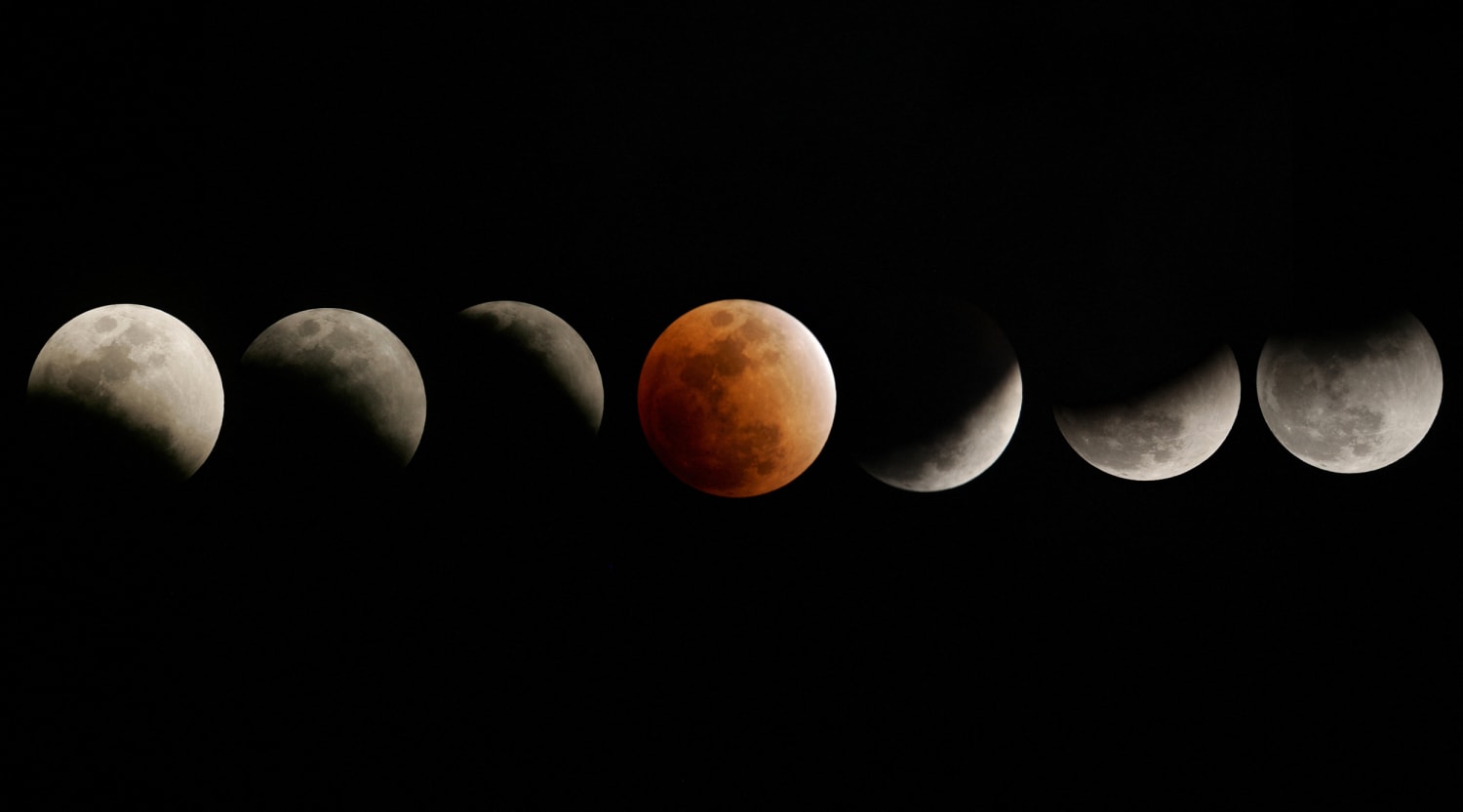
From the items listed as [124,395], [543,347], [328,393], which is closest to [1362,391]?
[543,347]

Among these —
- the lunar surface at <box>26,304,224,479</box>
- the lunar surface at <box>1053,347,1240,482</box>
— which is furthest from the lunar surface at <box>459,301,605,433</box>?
the lunar surface at <box>1053,347,1240,482</box>

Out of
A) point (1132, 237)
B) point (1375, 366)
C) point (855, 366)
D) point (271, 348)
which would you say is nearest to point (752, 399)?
point (855, 366)

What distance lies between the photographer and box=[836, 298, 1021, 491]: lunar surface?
4.17 metres

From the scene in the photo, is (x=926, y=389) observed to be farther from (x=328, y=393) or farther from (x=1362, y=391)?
(x=328, y=393)

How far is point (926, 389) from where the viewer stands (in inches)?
164

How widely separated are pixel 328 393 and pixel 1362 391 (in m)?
4.95

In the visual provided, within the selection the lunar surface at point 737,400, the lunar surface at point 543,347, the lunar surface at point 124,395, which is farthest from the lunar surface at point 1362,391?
the lunar surface at point 124,395

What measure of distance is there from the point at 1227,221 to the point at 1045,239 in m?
1.14

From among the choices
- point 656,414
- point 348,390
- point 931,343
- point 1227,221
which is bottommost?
point 348,390

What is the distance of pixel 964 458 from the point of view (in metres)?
4.26

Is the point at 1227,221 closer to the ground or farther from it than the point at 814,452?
farther from it

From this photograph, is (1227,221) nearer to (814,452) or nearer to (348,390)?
(814,452)

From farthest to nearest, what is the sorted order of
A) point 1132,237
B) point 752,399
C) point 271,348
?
point 1132,237 < point 271,348 < point 752,399

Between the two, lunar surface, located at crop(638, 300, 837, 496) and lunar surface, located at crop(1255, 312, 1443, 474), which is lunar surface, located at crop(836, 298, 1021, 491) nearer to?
lunar surface, located at crop(638, 300, 837, 496)
